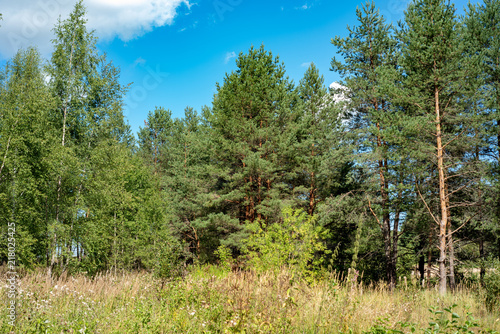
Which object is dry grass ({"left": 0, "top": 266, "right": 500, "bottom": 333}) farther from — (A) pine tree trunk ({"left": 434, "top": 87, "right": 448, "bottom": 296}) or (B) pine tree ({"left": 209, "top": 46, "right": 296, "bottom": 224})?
(B) pine tree ({"left": 209, "top": 46, "right": 296, "bottom": 224})

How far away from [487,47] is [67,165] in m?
19.1

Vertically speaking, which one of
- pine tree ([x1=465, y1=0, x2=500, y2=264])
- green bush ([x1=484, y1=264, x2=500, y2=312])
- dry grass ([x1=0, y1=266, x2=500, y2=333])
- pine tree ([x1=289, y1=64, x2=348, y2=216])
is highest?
pine tree ([x1=465, y1=0, x2=500, y2=264])

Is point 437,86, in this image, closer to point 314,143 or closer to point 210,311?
point 314,143

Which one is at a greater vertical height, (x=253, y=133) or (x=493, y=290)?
(x=253, y=133)

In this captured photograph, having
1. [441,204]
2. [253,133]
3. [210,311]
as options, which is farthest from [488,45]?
[210,311]

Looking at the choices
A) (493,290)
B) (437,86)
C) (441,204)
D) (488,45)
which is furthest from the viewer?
(488,45)

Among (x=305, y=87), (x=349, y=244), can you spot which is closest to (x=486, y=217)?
(x=349, y=244)

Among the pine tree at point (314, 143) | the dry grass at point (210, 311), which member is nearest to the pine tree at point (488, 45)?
the pine tree at point (314, 143)

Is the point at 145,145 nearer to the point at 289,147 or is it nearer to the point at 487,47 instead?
the point at 289,147

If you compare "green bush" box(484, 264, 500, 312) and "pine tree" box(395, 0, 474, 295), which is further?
"pine tree" box(395, 0, 474, 295)

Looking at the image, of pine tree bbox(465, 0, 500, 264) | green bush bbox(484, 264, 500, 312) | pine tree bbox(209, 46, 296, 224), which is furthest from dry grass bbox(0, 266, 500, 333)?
pine tree bbox(465, 0, 500, 264)

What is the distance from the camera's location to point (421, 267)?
20.0 m

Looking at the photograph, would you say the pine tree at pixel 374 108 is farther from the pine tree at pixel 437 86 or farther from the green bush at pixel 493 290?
the green bush at pixel 493 290

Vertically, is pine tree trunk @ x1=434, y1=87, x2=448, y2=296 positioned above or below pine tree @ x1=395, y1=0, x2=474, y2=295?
below
